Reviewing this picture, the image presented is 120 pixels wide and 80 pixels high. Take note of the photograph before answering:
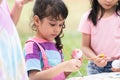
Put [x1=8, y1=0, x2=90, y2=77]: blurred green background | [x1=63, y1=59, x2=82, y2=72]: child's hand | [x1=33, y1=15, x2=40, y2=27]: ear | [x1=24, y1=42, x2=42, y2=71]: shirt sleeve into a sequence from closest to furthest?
1. [x1=63, y1=59, x2=82, y2=72]: child's hand
2. [x1=24, y1=42, x2=42, y2=71]: shirt sleeve
3. [x1=33, y1=15, x2=40, y2=27]: ear
4. [x1=8, y1=0, x2=90, y2=77]: blurred green background

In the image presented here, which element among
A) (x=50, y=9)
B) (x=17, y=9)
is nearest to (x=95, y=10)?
(x=50, y=9)

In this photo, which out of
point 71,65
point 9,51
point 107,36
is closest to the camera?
point 9,51

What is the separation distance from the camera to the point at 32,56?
2.28 m

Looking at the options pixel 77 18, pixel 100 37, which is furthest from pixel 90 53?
pixel 77 18

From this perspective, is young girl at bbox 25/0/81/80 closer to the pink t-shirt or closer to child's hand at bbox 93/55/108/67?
child's hand at bbox 93/55/108/67

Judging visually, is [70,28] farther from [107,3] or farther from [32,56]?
[32,56]

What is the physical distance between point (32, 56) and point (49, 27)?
0.19m

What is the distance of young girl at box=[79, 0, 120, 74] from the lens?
285cm

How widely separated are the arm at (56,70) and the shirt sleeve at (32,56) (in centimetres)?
3

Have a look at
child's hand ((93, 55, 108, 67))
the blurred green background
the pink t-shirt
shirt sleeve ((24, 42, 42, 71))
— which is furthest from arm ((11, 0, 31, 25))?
the blurred green background

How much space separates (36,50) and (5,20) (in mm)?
455

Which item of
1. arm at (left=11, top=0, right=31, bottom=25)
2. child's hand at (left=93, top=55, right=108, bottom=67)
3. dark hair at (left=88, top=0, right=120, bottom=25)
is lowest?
child's hand at (left=93, top=55, right=108, bottom=67)

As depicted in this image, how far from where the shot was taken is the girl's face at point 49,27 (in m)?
2.31

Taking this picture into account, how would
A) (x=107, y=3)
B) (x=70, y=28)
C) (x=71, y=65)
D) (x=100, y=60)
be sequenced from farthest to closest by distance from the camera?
(x=70, y=28)
(x=107, y=3)
(x=100, y=60)
(x=71, y=65)
